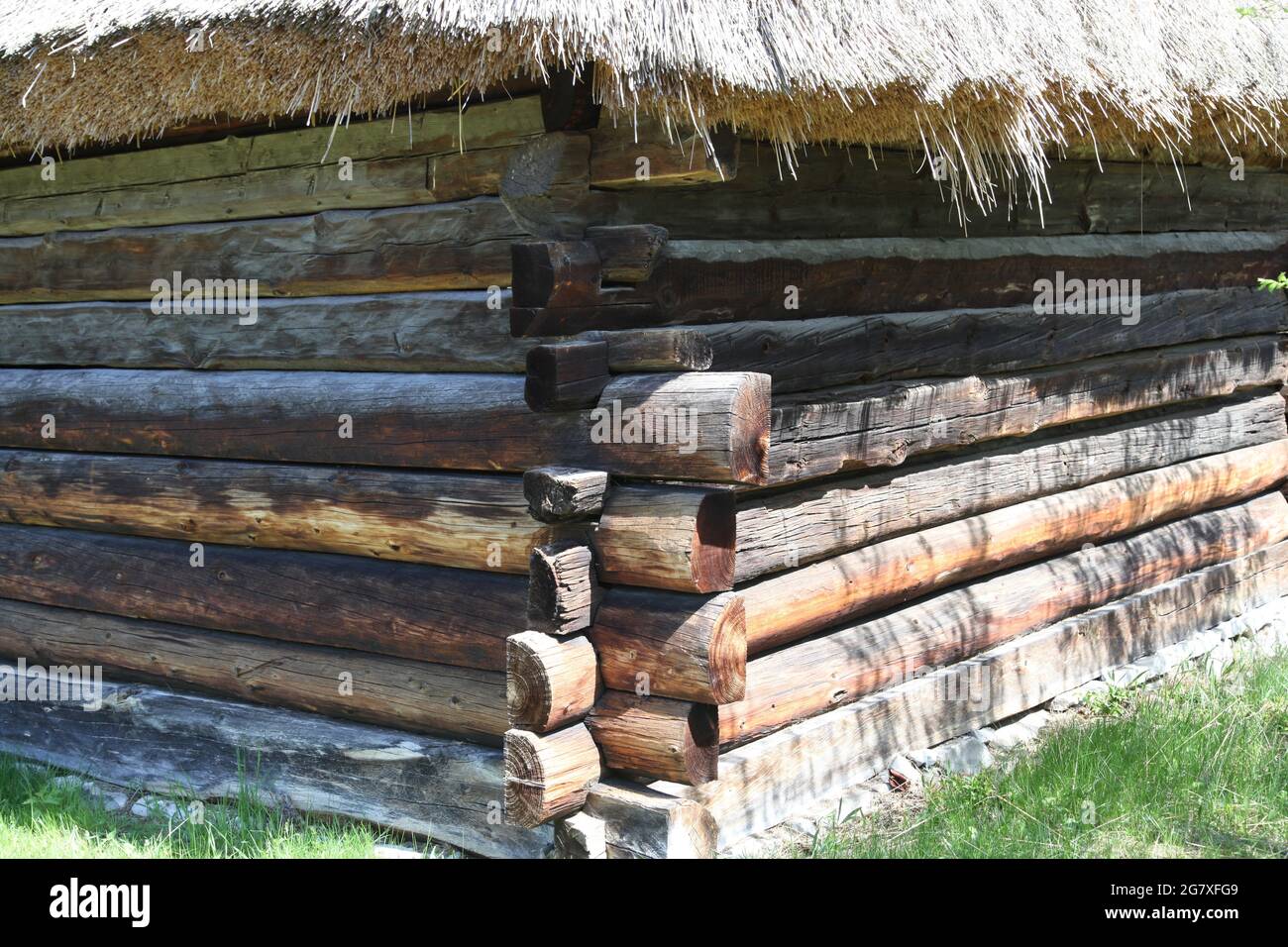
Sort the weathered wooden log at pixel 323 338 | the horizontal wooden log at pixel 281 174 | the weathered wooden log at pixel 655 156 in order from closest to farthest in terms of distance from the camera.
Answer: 1. the weathered wooden log at pixel 655 156
2. the weathered wooden log at pixel 323 338
3. the horizontal wooden log at pixel 281 174

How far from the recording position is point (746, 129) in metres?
3.77

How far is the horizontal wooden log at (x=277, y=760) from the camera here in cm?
397

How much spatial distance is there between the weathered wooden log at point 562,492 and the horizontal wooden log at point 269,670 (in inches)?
25.3

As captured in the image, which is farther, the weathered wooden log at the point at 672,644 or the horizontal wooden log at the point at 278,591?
the horizontal wooden log at the point at 278,591

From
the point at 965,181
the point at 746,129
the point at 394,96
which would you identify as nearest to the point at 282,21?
the point at 394,96

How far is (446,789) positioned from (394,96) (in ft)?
6.43

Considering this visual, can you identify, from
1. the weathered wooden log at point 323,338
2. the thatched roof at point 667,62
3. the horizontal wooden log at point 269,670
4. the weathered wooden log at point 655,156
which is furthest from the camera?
the horizontal wooden log at point 269,670

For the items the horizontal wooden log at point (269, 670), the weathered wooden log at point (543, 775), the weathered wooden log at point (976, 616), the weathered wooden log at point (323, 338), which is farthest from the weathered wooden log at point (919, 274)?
the horizontal wooden log at point (269, 670)

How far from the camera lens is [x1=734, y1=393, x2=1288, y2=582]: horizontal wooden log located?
3992 millimetres

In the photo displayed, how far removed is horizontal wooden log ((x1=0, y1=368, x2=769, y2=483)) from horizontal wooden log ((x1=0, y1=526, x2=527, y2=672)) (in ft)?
1.08

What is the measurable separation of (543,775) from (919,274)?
2104mm

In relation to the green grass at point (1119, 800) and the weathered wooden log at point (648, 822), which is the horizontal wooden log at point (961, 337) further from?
the green grass at point (1119, 800)

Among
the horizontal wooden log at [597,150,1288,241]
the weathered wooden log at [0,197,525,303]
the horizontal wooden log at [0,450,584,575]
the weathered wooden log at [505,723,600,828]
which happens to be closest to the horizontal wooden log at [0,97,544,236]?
the weathered wooden log at [0,197,525,303]
